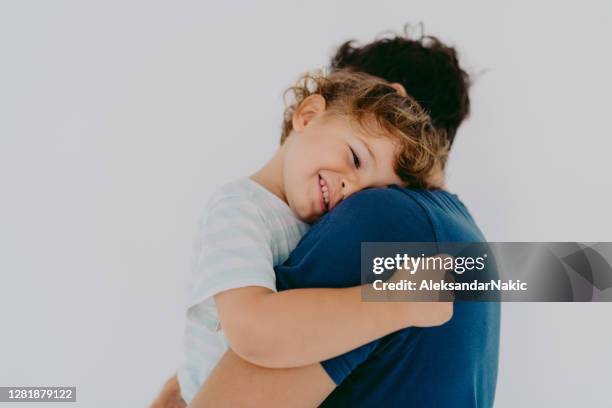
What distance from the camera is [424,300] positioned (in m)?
0.71

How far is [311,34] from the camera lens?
1.97m

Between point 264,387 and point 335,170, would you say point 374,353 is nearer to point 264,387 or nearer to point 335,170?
point 264,387

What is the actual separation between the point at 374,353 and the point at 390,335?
0.10 feet

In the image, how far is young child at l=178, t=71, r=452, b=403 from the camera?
26.9 inches

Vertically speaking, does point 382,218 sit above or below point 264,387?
above

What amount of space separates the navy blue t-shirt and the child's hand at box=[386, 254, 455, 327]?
0.02m

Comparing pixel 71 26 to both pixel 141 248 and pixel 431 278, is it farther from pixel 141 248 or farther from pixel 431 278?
pixel 431 278

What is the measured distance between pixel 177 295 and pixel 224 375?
124cm

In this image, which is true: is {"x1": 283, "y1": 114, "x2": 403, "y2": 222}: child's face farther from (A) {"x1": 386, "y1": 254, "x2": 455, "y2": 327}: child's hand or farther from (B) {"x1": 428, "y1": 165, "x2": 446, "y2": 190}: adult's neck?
(A) {"x1": 386, "y1": 254, "x2": 455, "y2": 327}: child's hand

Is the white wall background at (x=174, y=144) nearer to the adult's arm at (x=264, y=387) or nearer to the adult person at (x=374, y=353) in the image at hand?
the adult person at (x=374, y=353)

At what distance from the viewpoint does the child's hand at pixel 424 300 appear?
696 mm

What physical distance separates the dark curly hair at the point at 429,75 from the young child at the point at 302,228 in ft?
0.22

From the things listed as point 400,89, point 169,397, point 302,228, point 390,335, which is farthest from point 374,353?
point 169,397

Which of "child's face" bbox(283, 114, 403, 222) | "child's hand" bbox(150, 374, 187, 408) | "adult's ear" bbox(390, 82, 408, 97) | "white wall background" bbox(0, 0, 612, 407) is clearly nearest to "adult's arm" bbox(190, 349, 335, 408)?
"child's face" bbox(283, 114, 403, 222)
